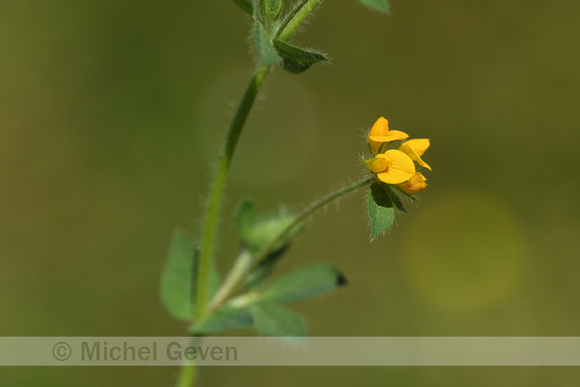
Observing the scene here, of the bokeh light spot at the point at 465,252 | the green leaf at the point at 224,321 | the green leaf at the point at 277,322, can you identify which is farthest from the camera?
the bokeh light spot at the point at 465,252

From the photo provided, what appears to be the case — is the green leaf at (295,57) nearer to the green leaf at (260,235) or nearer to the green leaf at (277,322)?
the green leaf at (260,235)

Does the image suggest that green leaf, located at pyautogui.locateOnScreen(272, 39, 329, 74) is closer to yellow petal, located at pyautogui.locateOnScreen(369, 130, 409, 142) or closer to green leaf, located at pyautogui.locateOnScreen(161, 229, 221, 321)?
yellow petal, located at pyautogui.locateOnScreen(369, 130, 409, 142)

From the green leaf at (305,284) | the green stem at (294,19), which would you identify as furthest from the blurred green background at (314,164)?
the green stem at (294,19)

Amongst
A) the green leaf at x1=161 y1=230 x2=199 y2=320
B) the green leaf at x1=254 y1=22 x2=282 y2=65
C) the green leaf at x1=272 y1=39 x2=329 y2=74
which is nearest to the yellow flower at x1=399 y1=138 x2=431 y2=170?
the green leaf at x1=272 y1=39 x2=329 y2=74

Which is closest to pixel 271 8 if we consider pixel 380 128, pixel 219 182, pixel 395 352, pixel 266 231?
pixel 380 128

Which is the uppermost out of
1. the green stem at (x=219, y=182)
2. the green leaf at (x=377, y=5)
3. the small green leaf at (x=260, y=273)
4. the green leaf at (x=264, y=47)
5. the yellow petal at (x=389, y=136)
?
the green leaf at (x=377, y=5)

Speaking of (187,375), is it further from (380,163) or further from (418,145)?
(418,145)

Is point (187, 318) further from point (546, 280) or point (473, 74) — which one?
point (473, 74)
